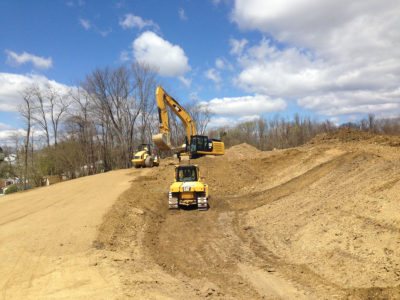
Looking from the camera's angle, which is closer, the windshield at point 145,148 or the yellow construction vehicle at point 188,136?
the yellow construction vehicle at point 188,136

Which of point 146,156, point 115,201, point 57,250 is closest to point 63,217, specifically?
point 115,201

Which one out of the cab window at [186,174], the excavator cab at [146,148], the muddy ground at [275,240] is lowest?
the muddy ground at [275,240]

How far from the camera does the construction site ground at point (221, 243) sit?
5.91 metres

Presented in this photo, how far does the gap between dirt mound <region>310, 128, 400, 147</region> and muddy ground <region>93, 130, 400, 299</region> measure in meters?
1.11

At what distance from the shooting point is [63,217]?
11281mm

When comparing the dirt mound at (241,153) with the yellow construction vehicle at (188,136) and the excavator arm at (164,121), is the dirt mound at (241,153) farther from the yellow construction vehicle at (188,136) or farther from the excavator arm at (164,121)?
the excavator arm at (164,121)

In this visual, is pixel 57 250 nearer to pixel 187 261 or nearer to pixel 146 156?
pixel 187 261

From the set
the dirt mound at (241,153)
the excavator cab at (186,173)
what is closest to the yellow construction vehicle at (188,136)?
the dirt mound at (241,153)

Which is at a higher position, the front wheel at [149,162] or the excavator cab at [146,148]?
the excavator cab at [146,148]

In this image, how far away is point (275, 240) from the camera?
966 cm

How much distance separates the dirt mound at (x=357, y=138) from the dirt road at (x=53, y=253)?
17.6 meters

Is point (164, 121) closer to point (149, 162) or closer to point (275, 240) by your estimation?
point (149, 162)

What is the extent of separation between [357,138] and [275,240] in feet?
53.4

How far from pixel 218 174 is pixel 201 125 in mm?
46180
